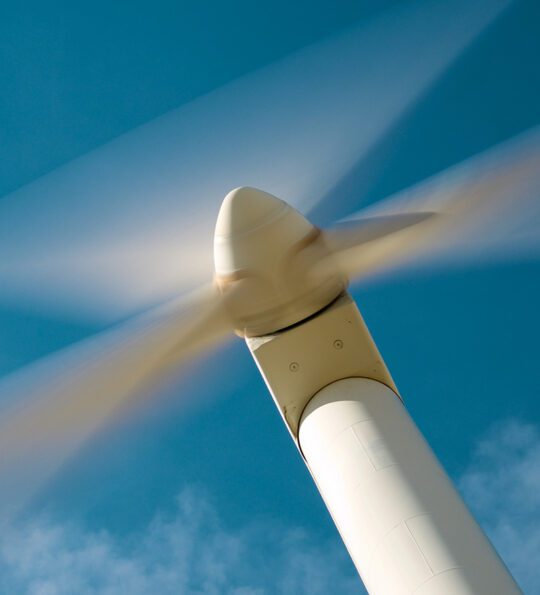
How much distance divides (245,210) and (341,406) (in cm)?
315

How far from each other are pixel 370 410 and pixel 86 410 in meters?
3.84

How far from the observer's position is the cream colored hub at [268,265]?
1233 cm

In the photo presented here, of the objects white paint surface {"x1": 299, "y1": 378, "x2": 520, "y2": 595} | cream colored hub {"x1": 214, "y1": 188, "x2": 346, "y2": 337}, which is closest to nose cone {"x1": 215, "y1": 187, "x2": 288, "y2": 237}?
cream colored hub {"x1": 214, "y1": 188, "x2": 346, "y2": 337}

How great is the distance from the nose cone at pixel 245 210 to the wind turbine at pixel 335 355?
0.02 metres

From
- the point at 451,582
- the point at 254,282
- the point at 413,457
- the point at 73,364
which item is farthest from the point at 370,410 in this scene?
the point at 73,364

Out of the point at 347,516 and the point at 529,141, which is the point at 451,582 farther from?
the point at 529,141

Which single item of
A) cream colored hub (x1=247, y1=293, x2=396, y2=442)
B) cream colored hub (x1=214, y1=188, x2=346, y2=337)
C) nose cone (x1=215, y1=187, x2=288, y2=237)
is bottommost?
cream colored hub (x1=247, y1=293, x2=396, y2=442)

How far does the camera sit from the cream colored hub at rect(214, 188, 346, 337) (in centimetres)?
1233

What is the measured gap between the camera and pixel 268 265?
1225 centimetres

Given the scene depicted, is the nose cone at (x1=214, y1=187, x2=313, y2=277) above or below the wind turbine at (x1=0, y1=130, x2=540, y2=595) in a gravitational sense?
above

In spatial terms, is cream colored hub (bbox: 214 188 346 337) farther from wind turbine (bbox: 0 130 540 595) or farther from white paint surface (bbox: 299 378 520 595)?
white paint surface (bbox: 299 378 520 595)

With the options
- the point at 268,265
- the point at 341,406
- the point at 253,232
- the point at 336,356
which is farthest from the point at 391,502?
the point at 253,232

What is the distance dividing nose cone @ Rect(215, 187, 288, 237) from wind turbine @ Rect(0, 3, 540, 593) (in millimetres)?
22

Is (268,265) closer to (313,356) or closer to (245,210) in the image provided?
(245,210)
